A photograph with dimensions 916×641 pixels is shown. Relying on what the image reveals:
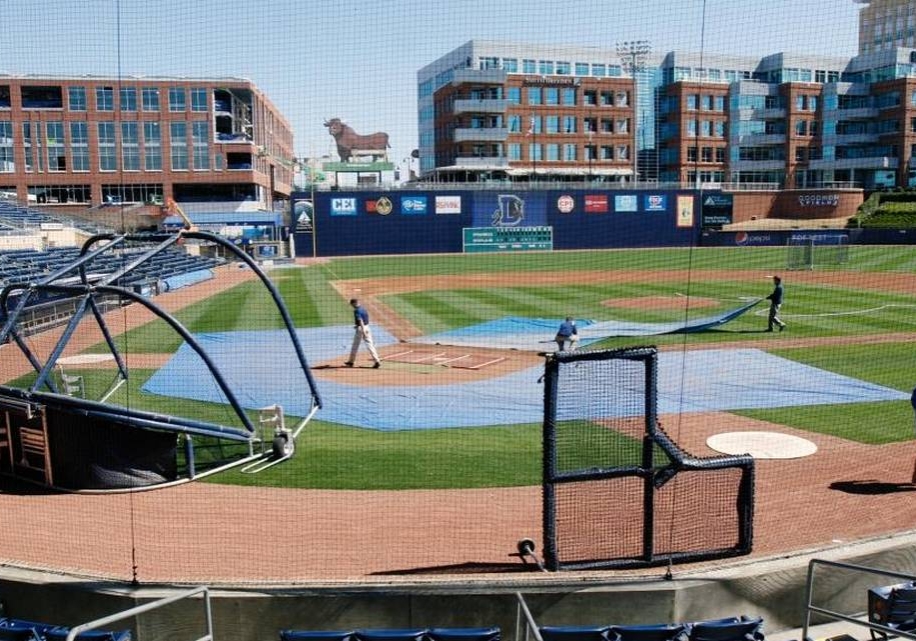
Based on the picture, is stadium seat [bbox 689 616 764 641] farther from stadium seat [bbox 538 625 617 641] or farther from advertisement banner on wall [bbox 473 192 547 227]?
advertisement banner on wall [bbox 473 192 547 227]

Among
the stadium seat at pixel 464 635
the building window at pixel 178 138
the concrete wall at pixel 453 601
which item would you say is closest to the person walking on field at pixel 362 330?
the building window at pixel 178 138

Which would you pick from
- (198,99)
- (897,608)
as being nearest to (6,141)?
(198,99)

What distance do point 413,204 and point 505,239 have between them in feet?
19.8

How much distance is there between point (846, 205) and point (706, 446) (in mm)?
28370

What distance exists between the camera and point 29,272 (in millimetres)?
21375

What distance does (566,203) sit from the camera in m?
47.0

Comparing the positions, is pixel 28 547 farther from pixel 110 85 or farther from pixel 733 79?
pixel 733 79

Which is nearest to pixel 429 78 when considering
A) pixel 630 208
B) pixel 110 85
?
pixel 110 85

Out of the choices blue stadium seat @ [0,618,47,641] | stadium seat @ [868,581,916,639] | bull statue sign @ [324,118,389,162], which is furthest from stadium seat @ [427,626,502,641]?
bull statue sign @ [324,118,389,162]

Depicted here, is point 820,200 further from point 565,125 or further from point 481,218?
point 481,218

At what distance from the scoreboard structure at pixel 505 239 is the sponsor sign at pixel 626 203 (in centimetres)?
419

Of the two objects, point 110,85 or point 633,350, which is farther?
point 110,85

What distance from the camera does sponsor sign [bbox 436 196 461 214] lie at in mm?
44606

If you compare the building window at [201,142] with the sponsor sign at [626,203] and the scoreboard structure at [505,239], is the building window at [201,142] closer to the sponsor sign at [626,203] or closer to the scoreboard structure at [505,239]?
the scoreboard structure at [505,239]
